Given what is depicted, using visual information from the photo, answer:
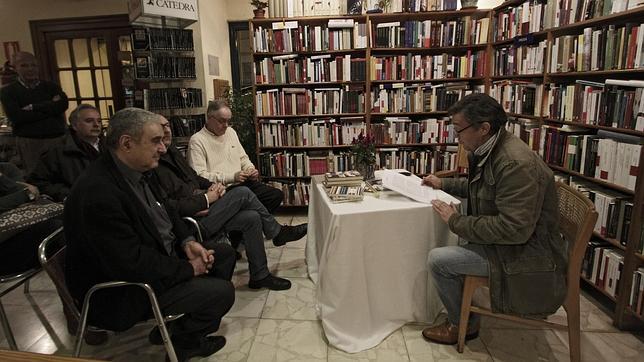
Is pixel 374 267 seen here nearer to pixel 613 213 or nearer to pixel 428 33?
pixel 613 213

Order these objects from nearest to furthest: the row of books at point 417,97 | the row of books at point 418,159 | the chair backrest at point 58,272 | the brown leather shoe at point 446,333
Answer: the chair backrest at point 58,272, the brown leather shoe at point 446,333, the row of books at point 417,97, the row of books at point 418,159

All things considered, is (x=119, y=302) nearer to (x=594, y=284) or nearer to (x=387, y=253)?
(x=387, y=253)

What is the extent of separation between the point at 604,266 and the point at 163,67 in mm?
3647

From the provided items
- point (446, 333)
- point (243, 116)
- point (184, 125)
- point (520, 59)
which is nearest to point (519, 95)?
point (520, 59)

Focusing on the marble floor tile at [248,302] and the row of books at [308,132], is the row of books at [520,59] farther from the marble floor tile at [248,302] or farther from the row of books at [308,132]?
the marble floor tile at [248,302]

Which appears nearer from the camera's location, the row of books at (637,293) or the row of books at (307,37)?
the row of books at (637,293)

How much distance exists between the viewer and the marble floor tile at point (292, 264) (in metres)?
2.87

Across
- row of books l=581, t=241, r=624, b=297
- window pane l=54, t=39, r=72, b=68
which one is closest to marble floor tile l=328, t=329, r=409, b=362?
row of books l=581, t=241, r=624, b=297

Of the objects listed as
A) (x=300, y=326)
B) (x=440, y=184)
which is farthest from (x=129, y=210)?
(x=440, y=184)

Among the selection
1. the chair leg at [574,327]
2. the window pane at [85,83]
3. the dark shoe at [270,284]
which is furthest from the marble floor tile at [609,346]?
the window pane at [85,83]

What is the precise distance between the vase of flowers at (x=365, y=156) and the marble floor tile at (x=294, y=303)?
0.88 m

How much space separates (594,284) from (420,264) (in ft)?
4.00

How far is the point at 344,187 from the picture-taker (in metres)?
2.26

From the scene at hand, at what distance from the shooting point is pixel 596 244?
7.90ft
